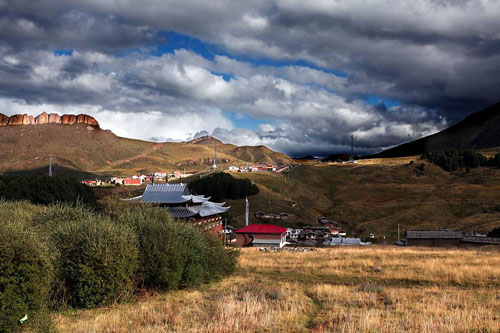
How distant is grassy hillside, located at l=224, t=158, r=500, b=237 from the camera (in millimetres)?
91000

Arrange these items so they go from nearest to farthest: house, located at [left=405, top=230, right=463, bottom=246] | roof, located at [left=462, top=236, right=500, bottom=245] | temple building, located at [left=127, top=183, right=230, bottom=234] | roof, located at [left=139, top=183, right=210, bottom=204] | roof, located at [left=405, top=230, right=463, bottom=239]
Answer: temple building, located at [left=127, top=183, right=230, bottom=234], roof, located at [left=139, top=183, right=210, bottom=204], roof, located at [left=462, top=236, right=500, bottom=245], house, located at [left=405, top=230, right=463, bottom=246], roof, located at [left=405, top=230, right=463, bottom=239]

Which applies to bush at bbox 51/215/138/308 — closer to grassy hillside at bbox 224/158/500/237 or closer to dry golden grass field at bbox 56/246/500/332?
dry golden grass field at bbox 56/246/500/332

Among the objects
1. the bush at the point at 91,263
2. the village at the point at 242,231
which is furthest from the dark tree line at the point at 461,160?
the bush at the point at 91,263

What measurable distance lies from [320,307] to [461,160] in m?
181

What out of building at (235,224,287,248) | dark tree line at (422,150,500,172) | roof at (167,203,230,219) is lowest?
building at (235,224,287,248)

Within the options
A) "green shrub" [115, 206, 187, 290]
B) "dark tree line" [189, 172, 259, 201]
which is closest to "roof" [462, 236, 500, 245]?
"green shrub" [115, 206, 187, 290]

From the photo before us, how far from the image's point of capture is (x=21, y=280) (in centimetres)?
1112

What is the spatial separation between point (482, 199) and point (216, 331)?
372ft

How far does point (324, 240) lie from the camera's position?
243 ft

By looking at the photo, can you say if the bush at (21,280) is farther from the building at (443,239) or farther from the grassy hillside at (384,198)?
the grassy hillside at (384,198)

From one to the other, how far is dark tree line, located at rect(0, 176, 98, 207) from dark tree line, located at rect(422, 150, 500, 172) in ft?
478

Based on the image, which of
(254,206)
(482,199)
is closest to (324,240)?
(254,206)

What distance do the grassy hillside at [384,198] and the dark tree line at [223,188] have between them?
4039 mm

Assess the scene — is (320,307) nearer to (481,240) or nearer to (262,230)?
(262,230)
